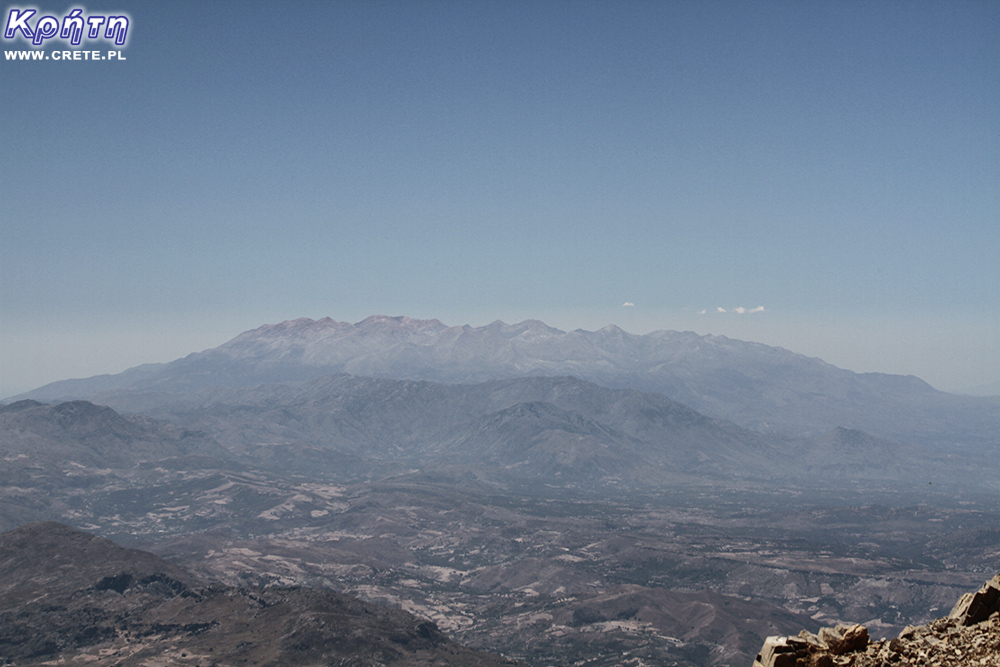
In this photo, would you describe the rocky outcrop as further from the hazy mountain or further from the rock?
the hazy mountain

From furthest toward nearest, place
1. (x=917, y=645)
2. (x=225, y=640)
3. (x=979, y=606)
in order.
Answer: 1. (x=225, y=640)
2. (x=979, y=606)
3. (x=917, y=645)

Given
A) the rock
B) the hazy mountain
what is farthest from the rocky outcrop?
the hazy mountain

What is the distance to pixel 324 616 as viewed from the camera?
192625 millimetres

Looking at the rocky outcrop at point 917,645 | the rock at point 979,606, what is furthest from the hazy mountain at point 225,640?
the rock at point 979,606

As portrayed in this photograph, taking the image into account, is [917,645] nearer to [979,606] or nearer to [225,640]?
[979,606]

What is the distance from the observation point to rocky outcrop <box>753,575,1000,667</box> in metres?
17.7

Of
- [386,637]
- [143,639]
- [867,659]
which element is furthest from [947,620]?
[143,639]

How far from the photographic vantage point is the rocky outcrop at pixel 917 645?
58.0 feet

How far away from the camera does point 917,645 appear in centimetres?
1836

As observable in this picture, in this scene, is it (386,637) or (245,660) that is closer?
(245,660)

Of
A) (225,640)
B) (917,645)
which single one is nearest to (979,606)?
(917,645)

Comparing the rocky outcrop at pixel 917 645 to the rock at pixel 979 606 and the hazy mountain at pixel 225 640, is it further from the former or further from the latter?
the hazy mountain at pixel 225 640

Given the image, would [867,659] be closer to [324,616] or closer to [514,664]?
[514,664]

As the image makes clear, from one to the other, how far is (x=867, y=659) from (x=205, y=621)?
208741mm
